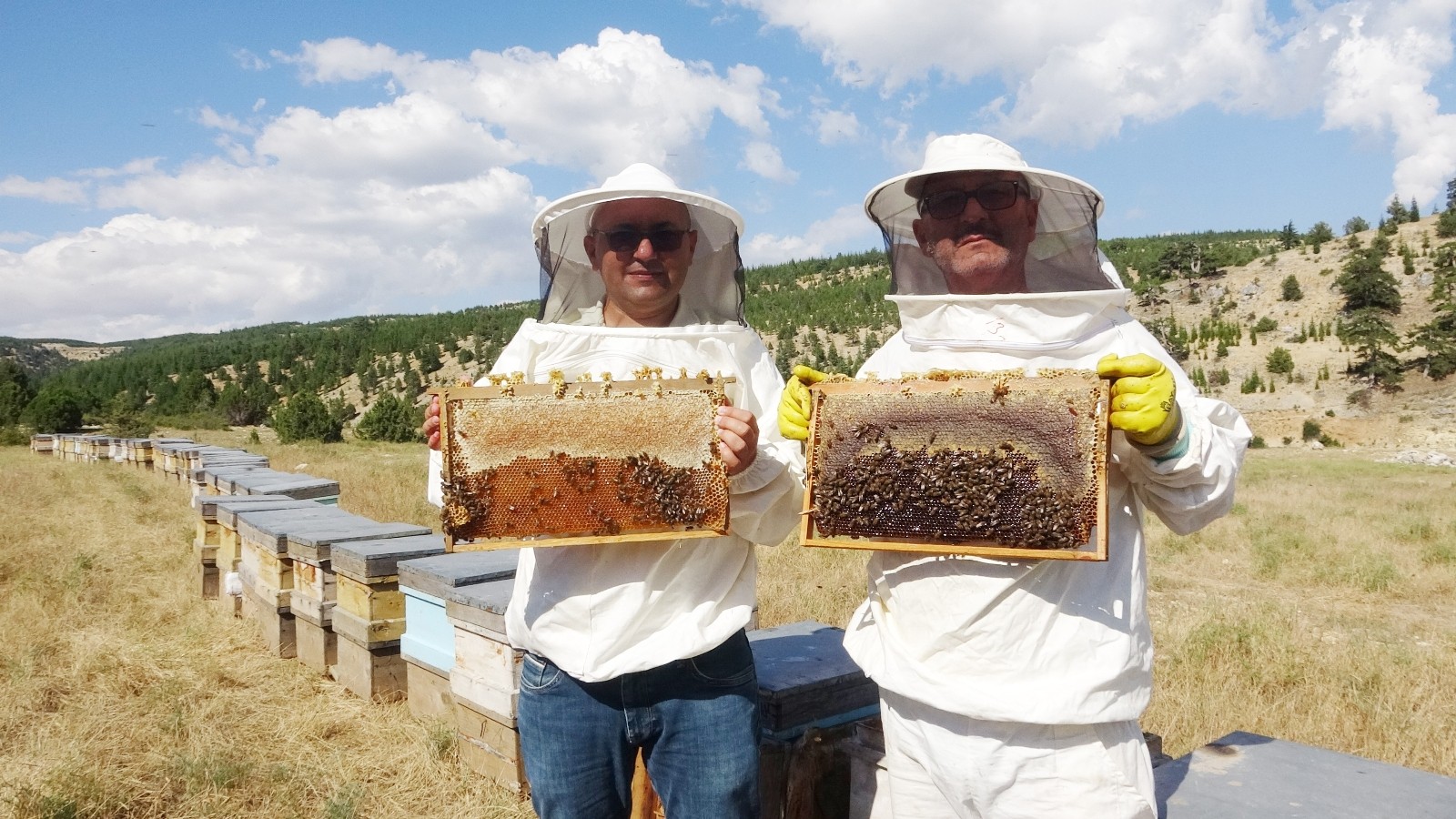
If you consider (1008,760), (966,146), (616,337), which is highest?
(966,146)

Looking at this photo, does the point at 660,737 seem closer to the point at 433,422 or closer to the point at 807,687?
the point at 807,687

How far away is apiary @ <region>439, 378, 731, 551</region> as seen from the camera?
2.29m

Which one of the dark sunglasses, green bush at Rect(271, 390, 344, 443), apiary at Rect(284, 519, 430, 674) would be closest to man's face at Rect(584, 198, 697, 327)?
the dark sunglasses

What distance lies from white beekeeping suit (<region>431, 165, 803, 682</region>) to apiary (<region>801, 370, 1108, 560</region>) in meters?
0.22

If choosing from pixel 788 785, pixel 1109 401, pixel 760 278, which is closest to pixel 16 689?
pixel 788 785

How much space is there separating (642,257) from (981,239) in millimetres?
980

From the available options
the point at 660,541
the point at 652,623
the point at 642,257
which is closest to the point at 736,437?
the point at 660,541

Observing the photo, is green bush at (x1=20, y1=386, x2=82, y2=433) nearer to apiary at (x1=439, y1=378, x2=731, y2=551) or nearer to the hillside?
the hillside

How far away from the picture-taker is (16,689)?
541 cm

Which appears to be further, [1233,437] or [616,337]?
[616,337]

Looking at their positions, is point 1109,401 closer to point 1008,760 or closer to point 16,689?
point 1008,760

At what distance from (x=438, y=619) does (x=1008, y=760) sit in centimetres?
319

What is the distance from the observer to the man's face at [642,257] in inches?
103

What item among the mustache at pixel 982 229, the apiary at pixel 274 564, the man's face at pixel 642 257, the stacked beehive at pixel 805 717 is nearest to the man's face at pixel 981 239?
the mustache at pixel 982 229
